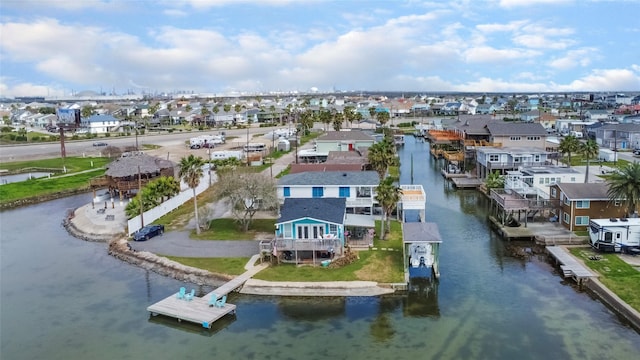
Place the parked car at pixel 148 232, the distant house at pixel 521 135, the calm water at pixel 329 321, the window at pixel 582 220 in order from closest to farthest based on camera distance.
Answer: the calm water at pixel 329 321, the window at pixel 582 220, the parked car at pixel 148 232, the distant house at pixel 521 135

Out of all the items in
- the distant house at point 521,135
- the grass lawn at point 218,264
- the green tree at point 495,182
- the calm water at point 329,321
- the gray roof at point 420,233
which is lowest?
the calm water at point 329,321

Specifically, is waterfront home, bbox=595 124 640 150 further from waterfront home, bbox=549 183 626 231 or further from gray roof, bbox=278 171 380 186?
gray roof, bbox=278 171 380 186

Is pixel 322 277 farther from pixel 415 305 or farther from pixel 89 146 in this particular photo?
pixel 89 146

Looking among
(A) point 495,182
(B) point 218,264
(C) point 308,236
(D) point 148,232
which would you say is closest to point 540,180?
(A) point 495,182

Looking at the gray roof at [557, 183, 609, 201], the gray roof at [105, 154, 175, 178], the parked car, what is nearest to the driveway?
the parked car

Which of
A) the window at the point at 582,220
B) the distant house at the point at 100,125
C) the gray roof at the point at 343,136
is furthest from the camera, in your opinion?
the distant house at the point at 100,125

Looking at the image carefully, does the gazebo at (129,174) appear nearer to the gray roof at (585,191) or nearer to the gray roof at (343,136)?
the gray roof at (343,136)

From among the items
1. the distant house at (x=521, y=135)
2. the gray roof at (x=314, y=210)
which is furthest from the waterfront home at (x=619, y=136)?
the gray roof at (x=314, y=210)
